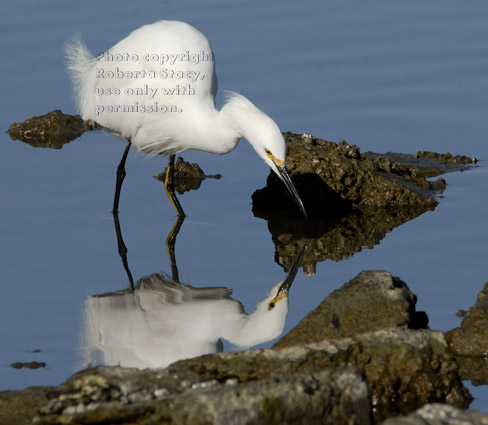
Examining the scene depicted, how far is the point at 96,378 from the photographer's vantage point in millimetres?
4773

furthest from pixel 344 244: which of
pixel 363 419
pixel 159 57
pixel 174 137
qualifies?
pixel 363 419

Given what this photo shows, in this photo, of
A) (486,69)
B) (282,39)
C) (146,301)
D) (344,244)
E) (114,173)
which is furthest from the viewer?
(282,39)

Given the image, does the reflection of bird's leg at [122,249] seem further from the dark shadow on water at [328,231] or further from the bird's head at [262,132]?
the bird's head at [262,132]

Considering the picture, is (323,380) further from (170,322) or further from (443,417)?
(170,322)

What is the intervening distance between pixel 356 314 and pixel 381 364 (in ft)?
1.76

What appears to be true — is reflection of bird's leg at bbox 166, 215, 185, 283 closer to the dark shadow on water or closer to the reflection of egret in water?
the reflection of egret in water

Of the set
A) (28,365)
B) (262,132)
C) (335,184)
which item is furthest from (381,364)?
(335,184)

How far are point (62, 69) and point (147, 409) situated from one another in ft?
26.3

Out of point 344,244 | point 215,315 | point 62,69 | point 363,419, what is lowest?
point 363,419

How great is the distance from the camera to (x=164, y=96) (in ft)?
27.5

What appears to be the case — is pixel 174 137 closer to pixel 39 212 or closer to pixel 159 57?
pixel 159 57

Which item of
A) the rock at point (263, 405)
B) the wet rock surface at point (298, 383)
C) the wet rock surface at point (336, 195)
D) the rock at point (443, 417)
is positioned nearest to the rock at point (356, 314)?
the wet rock surface at point (298, 383)

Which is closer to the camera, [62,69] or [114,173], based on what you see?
[114,173]

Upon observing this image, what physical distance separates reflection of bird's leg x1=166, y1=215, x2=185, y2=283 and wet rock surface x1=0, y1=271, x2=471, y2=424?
7.23 feet
